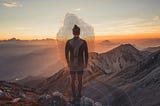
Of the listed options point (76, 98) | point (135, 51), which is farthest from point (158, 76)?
point (135, 51)

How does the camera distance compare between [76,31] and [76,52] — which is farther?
[76,52]

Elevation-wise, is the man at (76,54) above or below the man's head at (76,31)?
below

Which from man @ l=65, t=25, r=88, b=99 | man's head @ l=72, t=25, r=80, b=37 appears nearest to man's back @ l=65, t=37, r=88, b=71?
man @ l=65, t=25, r=88, b=99

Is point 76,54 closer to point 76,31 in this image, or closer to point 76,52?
point 76,52

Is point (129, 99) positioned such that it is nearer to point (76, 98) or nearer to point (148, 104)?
point (148, 104)

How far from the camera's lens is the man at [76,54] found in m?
17.1

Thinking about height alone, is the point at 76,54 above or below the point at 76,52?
below

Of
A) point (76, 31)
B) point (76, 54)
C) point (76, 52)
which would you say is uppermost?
point (76, 31)

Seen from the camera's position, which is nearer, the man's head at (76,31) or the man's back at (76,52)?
the man's head at (76,31)

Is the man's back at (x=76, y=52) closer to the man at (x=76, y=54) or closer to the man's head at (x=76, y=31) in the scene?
the man at (x=76, y=54)

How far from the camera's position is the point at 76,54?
17234 mm

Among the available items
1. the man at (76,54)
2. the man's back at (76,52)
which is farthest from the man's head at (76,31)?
the man's back at (76,52)

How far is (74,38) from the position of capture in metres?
17.2

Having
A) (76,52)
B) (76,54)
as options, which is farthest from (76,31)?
(76,54)
